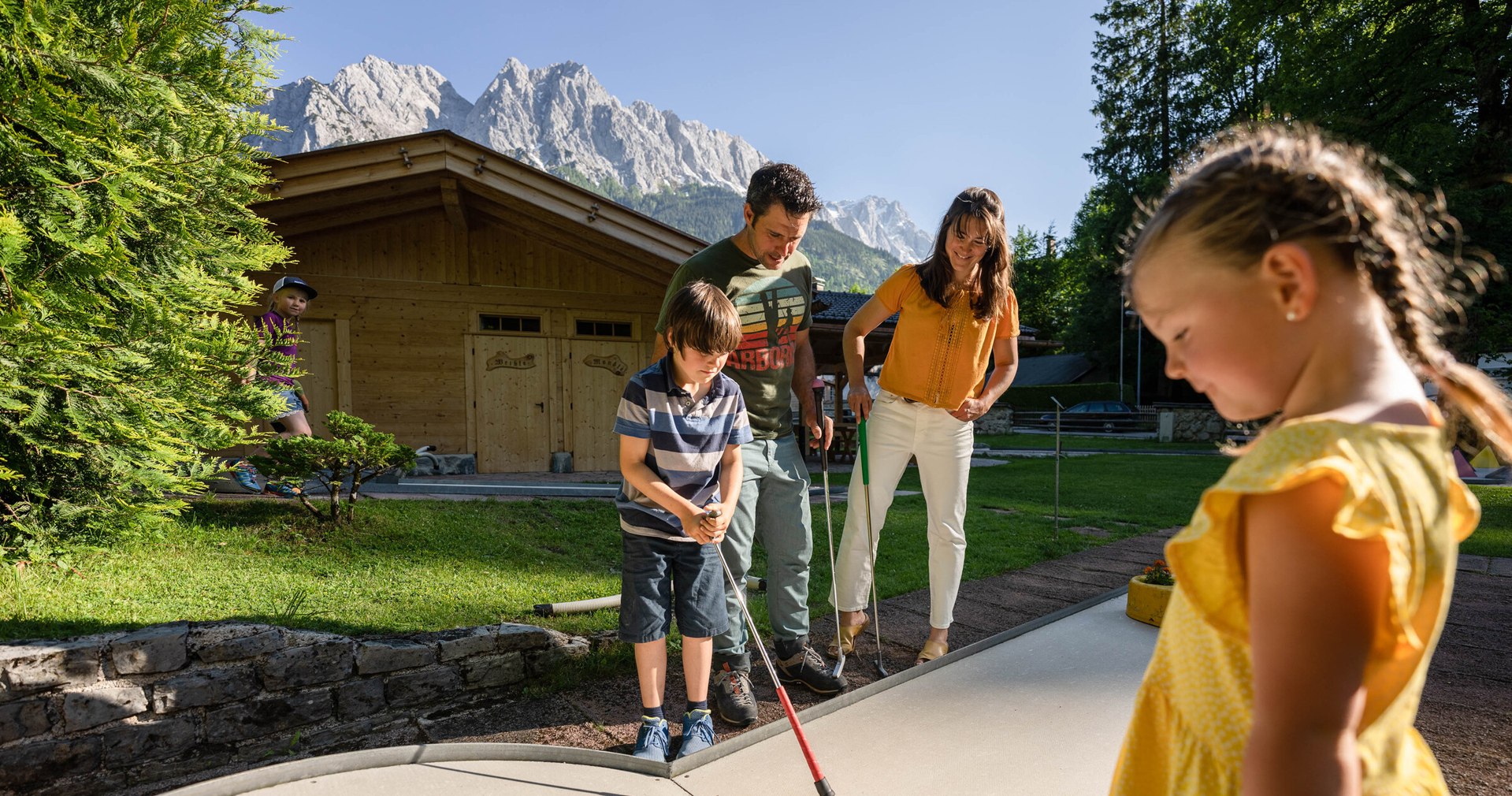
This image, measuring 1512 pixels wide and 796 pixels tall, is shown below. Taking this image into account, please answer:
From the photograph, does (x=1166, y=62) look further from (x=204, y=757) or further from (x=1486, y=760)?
(x=204, y=757)

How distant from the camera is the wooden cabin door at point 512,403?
979cm

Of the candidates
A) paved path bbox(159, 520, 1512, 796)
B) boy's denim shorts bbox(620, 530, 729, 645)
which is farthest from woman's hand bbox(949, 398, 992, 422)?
boy's denim shorts bbox(620, 530, 729, 645)

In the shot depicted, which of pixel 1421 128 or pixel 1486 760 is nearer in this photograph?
pixel 1486 760

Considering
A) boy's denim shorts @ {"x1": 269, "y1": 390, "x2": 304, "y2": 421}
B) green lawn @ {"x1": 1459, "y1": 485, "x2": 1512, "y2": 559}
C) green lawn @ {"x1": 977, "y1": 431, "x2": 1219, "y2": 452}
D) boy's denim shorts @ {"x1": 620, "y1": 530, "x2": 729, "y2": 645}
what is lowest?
green lawn @ {"x1": 977, "y1": 431, "x2": 1219, "y2": 452}

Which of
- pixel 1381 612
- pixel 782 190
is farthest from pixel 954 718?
pixel 1381 612

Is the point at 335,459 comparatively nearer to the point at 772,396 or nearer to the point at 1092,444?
the point at 772,396

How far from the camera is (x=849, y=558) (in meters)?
3.11

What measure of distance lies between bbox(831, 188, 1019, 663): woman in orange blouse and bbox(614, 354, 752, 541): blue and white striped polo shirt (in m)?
0.93

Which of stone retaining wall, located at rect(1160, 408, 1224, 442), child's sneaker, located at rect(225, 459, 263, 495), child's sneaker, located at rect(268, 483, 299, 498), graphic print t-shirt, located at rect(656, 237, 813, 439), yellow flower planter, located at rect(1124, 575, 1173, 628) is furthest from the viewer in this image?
stone retaining wall, located at rect(1160, 408, 1224, 442)

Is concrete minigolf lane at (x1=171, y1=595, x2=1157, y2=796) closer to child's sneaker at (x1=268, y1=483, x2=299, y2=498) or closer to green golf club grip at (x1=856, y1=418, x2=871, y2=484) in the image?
green golf club grip at (x1=856, y1=418, x2=871, y2=484)

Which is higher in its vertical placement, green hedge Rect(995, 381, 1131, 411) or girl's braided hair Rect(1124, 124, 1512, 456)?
girl's braided hair Rect(1124, 124, 1512, 456)

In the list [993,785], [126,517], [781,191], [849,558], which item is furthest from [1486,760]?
[126,517]

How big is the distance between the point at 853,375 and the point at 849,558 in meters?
0.79

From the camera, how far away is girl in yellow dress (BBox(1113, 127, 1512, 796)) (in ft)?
2.01
